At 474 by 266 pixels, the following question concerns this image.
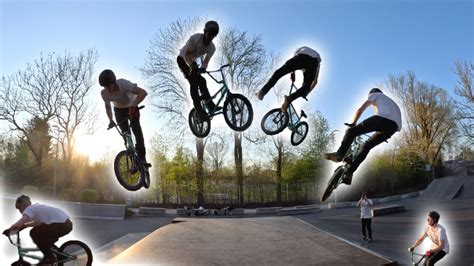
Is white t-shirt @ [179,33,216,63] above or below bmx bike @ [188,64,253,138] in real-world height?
above

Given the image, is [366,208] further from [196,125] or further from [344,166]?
[196,125]

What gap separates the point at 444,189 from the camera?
160ft

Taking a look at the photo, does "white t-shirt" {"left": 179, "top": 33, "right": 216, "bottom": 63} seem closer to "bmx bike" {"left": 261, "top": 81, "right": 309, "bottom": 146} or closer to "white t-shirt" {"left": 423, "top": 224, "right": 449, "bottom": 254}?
"bmx bike" {"left": 261, "top": 81, "right": 309, "bottom": 146}

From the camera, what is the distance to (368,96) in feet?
22.2

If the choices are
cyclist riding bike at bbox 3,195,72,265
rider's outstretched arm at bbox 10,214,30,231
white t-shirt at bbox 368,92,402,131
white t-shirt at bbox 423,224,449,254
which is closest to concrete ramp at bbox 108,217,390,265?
white t-shirt at bbox 423,224,449,254

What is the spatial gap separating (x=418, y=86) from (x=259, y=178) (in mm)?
24659

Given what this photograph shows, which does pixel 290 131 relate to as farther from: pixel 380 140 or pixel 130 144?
pixel 130 144

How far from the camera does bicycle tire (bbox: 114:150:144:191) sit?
632cm

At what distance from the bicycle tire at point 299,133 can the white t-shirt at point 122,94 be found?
3696 mm

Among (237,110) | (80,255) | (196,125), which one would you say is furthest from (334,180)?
(80,255)

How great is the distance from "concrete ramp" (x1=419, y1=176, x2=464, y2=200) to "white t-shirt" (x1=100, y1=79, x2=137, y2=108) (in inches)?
1863

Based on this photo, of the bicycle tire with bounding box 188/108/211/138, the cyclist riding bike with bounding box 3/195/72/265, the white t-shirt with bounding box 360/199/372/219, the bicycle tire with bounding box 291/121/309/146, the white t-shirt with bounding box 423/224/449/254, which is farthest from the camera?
the white t-shirt with bounding box 360/199/372/219

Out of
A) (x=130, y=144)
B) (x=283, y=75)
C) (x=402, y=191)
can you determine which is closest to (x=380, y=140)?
(x=283, y=75)

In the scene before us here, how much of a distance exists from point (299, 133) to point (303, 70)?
68.3 inches
